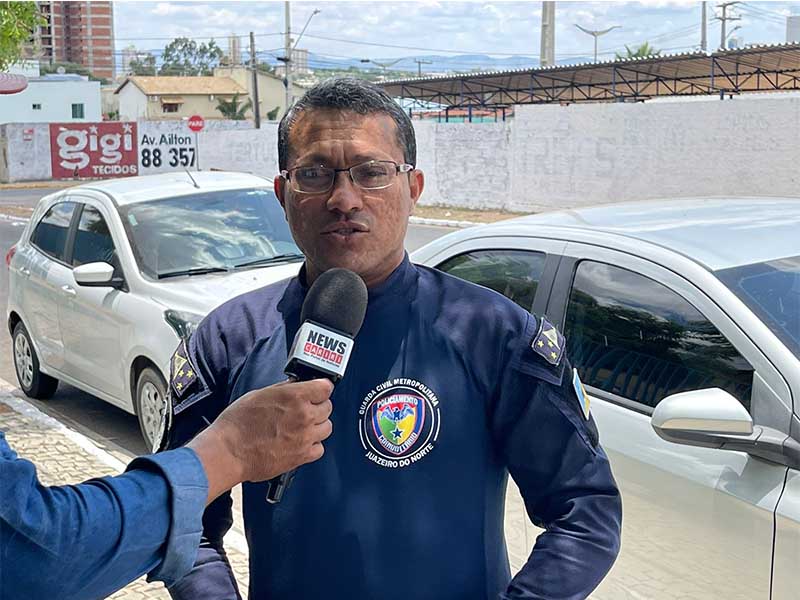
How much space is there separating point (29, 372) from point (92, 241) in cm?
156

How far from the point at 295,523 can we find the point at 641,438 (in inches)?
64.2

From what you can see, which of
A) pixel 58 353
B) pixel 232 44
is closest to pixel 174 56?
pixel 232 44

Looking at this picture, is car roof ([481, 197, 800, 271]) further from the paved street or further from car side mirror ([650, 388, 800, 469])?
the paved street

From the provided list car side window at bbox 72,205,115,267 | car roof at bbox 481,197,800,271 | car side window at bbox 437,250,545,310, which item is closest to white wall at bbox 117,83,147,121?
car side window at bbox 72,205,115,267

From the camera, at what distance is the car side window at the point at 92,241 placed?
7.15m

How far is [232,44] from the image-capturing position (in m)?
99.6

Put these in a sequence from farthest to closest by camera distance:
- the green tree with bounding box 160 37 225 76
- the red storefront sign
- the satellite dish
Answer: the green tree with bounding box 160 37 225 76
the red storefront sign
the satellite dish

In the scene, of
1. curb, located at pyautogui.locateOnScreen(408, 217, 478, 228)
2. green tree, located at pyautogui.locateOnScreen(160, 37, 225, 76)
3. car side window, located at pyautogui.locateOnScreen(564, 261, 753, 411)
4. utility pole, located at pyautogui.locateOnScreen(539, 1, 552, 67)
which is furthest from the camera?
green tree, located at pyautogui.locateOnScreen(160, 37, 225, 76)

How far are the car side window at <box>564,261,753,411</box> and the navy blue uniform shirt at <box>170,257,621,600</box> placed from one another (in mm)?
1249

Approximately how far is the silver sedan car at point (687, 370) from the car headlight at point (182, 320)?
2.63m

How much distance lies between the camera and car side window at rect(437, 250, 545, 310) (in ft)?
12.8

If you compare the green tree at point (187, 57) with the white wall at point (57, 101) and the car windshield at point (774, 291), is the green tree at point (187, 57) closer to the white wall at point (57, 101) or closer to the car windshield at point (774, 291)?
the white wall at point (57, 101)

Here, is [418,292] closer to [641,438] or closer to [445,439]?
[445,439]

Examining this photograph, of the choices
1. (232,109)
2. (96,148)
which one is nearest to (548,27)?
(96,148)
